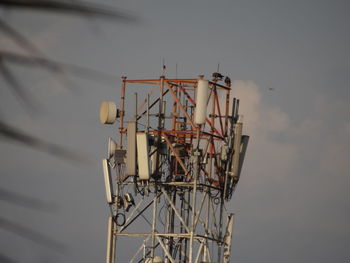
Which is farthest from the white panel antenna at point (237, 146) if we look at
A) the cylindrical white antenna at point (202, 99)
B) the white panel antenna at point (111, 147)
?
the white panel antenna at point (111, 147)

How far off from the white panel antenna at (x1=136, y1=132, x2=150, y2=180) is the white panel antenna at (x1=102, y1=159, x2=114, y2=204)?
2.27 metres

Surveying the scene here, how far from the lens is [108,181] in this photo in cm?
3588

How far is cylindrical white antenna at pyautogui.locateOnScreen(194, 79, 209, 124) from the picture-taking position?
31859mm

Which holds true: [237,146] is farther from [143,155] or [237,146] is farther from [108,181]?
[108,181]

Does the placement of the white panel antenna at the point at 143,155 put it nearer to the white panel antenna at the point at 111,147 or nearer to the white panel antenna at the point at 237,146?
the white panel antenna at the point at 111,147

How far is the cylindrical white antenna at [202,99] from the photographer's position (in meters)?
31.9

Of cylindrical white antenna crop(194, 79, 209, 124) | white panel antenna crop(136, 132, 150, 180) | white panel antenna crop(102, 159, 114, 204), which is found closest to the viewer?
cylindrical white antenna crop(194, 79, 209, 124)

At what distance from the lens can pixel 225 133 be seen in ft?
118

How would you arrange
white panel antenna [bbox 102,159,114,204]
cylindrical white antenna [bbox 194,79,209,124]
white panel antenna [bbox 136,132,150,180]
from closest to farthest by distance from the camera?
1. cylindrical white antenna [bbox 194,79,209,124]
2. white panel antenna [bbox 136,132,150,180]
3. white panel antenna [bbox 102,159,114,204]

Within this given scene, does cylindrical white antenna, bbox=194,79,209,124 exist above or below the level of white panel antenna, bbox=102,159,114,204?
above

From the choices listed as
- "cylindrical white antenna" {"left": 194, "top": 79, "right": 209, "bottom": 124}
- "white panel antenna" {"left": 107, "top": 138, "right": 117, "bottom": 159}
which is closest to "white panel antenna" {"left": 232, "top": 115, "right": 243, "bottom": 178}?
"cylindrical white antenna" {"left": 194, "top": 79, "right": 209, "bottom": 124}

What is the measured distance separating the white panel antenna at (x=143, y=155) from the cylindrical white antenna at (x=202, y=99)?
98.6 inches

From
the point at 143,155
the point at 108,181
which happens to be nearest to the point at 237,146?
the point at 143,155

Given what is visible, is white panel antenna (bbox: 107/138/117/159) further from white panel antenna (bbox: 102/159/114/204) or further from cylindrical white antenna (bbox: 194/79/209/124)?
cylindrical white antenna (bbox: 194/79/209/124)
